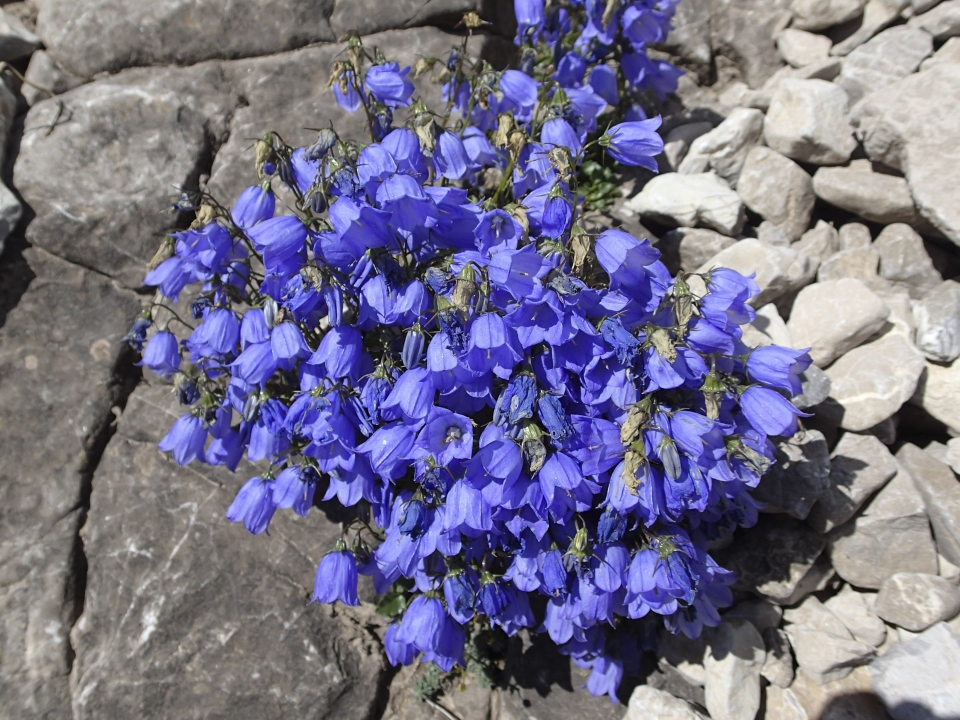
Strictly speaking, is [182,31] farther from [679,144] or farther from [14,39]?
[679,144]

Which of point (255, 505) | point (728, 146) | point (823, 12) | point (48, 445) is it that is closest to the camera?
point (255, 505)

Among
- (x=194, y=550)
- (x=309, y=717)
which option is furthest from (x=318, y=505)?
(x=309, y=717)

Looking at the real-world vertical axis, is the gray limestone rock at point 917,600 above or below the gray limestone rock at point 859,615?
above

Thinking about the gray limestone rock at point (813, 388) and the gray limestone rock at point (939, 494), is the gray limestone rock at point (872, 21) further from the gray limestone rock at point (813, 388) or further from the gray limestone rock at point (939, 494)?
the gray limestone rock at point (939, 494)

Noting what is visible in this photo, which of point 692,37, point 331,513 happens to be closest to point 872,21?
point 692,37

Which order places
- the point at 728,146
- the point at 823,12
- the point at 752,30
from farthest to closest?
the point at 752,30 < the point at 823,12 < the point at 728,146

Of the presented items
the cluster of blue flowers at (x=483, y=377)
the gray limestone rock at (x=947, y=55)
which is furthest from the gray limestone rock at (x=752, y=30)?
the cluster of blue flowers at (x=483, y=377)

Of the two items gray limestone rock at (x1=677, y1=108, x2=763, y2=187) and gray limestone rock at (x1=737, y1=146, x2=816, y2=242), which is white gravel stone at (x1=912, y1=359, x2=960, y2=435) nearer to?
gray limestone rock at (x1=737, y1=146, x2=816, y2=242)
